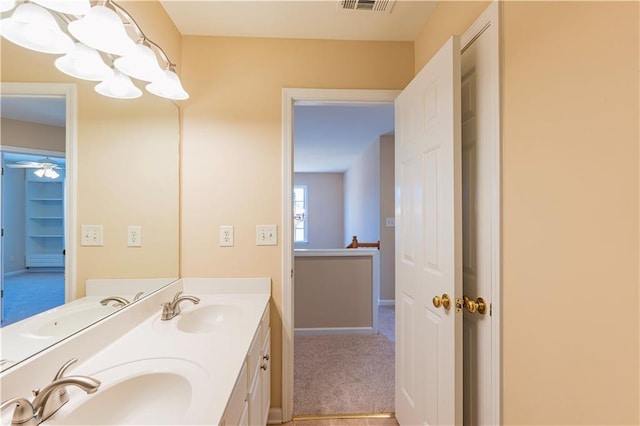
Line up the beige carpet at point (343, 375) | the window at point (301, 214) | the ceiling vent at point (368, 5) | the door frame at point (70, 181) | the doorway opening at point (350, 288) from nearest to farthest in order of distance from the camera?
the door frame at point (70, 181) → the ceiling vent at point (368, 5) → the beige carpet at point (343, 375) → the doorway opening at point (350, 288) → the window at point (301, 214)

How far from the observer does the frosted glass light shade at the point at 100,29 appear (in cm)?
86

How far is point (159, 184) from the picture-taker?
4.71ft

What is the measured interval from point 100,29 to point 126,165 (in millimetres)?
534

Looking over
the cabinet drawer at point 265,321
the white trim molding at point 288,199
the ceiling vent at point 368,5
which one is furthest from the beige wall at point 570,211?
the cabinet drawer at point 265,321

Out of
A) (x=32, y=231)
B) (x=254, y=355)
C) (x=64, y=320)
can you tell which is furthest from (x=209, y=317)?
(x=32, y=231)

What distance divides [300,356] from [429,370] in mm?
1482

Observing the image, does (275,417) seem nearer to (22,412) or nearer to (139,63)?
(22,412)

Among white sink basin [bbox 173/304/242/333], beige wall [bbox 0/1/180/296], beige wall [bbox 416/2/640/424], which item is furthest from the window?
beige wall [bbox 416/2/640/424]

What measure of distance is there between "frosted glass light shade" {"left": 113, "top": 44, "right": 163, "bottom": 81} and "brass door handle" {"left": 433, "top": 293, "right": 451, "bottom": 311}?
5.35 feet

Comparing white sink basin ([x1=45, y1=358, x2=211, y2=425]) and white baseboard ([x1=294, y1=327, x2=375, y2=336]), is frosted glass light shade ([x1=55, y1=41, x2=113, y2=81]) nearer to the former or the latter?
white sink basin ([x1=45, y1=358, x2=211, y2=425])

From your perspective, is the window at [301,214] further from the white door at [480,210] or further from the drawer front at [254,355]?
the white door at [480,210]

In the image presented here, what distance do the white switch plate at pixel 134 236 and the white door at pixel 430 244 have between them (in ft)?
4.63

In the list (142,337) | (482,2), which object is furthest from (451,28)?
(142,337)

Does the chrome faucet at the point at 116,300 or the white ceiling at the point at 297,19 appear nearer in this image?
the chrome faucet at the point at 116,300
